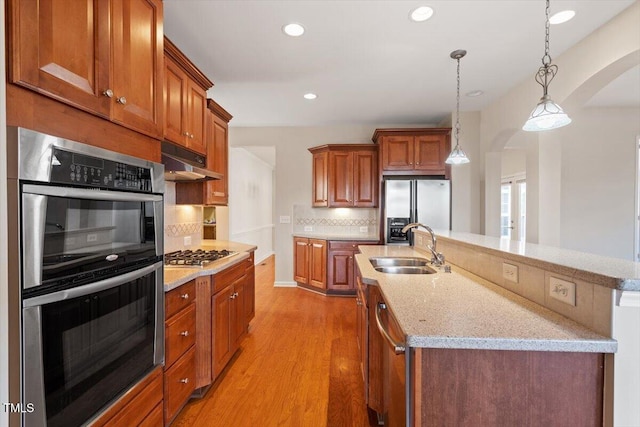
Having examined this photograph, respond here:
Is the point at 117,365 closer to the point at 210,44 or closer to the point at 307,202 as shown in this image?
the point at 210,44

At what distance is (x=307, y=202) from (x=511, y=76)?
3142 millimetres

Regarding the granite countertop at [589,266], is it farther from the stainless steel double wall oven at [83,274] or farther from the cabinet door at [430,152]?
the cabinet door at [430,152]

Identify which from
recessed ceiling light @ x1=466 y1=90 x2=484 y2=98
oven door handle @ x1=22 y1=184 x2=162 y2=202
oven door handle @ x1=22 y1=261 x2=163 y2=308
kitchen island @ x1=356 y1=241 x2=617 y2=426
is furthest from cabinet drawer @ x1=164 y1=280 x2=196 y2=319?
recessed ceiling light @ x1=466 y1=90 x2=484 y2=98

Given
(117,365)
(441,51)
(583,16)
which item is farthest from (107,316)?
(583,16)

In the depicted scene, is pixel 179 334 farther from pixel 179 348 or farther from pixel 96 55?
pixel 96 55

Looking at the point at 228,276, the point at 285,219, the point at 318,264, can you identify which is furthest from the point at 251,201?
the point at 228,276

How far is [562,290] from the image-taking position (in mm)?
1094

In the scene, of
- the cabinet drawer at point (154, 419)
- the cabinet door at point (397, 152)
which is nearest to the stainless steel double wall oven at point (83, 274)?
the cabinet drawer at point (154, 419)

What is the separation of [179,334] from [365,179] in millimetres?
3397

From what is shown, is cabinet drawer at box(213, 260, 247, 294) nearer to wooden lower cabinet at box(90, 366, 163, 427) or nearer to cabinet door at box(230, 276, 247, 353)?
cabinet door at box(230, 276, 247, 353)

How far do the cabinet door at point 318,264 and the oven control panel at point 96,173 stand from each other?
3125 mm

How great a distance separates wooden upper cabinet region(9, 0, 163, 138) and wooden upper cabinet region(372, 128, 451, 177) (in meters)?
3.25

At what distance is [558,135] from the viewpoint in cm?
314

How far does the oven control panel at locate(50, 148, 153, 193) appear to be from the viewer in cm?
98
